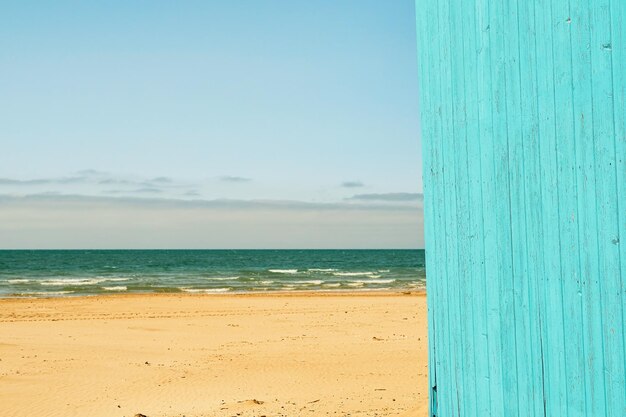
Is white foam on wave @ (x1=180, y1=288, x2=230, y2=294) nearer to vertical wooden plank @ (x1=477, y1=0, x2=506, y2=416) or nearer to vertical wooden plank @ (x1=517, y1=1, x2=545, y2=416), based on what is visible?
vertical wooden plank @ (x1=477, y1=0, x2=506, y2=416)

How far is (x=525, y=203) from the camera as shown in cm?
371

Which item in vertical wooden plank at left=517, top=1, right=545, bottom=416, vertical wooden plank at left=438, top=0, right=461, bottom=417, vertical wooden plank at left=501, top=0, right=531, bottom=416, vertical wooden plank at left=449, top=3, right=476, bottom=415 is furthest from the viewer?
vertical wooden plank at left=438, top=0, right=461, bottom=417

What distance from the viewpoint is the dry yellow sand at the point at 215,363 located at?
366 inches

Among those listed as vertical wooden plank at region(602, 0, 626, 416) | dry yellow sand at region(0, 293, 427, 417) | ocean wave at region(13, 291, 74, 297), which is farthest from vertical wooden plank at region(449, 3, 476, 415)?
ocean wave at region(13, 291, 74, 297)

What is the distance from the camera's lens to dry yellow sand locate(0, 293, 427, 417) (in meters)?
9.30

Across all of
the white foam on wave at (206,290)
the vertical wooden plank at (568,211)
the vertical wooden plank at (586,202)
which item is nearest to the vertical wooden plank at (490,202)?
the vertical wooden plank at (568,211)

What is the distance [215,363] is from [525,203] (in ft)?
31.6

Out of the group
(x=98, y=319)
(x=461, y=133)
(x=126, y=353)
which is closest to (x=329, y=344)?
(x=126, y=353)

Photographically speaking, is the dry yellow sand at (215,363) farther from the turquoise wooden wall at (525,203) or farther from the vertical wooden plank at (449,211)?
the turquoise wooden wall at (525,203)

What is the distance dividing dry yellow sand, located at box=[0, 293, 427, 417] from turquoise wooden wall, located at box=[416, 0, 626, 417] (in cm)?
356

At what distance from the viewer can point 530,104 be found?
3.67 meters

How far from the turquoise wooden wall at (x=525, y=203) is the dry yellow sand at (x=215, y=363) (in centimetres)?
356

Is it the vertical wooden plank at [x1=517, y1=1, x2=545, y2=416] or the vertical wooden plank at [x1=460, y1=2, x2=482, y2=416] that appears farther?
the vertical wooden plank at [x1=460, y1=2, x2=482, y2=416]

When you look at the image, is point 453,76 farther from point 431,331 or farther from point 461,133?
point 431,331
